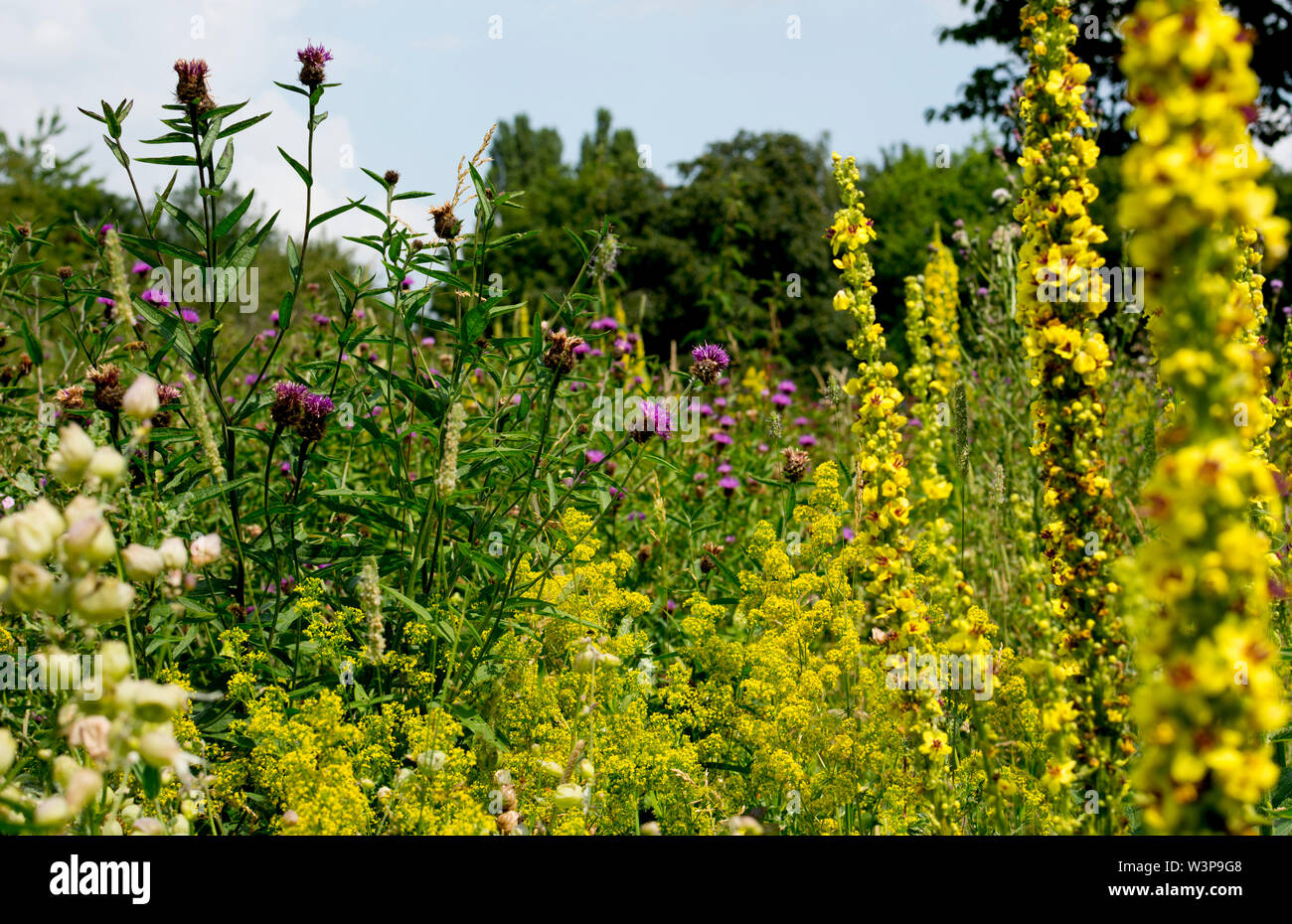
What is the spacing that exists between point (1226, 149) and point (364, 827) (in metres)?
1.78

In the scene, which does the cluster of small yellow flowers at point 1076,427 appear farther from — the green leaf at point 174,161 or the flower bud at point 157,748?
the green leaf at point 174,161

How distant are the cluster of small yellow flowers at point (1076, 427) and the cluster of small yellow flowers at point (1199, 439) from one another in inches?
26.5

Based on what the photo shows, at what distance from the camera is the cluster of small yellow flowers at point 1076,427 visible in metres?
1.51

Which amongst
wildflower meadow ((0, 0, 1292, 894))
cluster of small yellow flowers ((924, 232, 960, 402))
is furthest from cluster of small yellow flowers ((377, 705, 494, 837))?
cluster of small yellow flowers ((924, 232, 960, 402))

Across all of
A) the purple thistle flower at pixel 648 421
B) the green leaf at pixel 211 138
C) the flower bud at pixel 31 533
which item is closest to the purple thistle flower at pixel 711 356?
the purple thistle flower at pixel 648 421

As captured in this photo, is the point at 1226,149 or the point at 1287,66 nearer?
the point at 1226,149

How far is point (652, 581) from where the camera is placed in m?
3.66

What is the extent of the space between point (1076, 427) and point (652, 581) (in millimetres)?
2331

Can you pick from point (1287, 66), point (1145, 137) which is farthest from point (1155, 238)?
point (1287, 66)

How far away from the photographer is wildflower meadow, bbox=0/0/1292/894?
2.75ft

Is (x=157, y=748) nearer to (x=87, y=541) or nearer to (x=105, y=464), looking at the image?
(x=87, y=541)

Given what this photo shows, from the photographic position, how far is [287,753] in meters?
1.79
